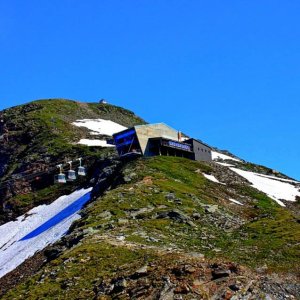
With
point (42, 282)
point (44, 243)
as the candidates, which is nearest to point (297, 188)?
point (44, 243)

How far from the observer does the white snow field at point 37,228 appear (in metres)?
54.6

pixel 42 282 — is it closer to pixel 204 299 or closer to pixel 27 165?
pixel 204 299

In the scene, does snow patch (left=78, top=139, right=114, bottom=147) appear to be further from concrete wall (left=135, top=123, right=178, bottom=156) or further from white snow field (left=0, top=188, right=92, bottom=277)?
white snow field (left=0, top=188, right=92, bottom=277)

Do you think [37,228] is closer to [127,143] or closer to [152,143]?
[127,143]

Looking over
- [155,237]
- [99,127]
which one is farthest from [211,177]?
[99,127]

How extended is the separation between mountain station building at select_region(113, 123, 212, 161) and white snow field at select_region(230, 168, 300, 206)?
1080 cm

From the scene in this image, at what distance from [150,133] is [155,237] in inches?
1960

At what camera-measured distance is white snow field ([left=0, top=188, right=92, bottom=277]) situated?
179ft

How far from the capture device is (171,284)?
24797 mm

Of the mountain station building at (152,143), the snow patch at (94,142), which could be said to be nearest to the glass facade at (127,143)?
the mountain station building at (152,143)

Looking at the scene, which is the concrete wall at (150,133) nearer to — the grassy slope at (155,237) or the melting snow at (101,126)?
the grassy slope at (155,237)

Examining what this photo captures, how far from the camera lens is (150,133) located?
286 feet

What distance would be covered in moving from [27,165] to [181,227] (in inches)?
2761

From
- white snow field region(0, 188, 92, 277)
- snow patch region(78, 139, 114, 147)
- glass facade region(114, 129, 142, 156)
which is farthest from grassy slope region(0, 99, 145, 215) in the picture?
glass facade region(114, 129, 142, 156)
